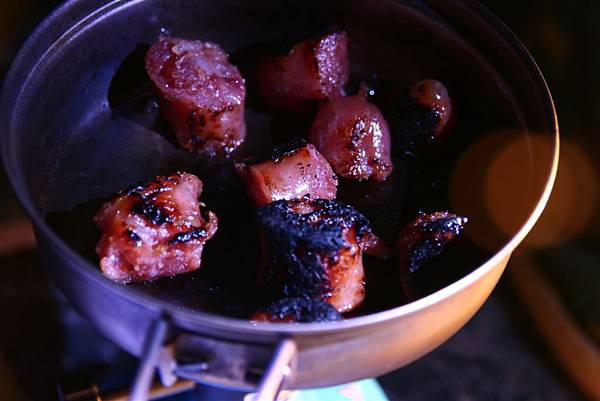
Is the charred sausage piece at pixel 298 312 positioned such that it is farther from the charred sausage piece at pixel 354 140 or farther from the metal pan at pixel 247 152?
the charred sausage piece at pixel 354 140

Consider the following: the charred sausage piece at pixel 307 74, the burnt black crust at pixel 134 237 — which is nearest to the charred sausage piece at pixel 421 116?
the charred sausage piece at pixel 307 74

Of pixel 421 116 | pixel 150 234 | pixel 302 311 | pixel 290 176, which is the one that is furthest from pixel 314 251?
pixel 421 116

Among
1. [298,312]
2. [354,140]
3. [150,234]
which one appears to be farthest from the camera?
[354,140]

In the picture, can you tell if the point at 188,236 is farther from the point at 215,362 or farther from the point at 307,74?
the point at 307,74

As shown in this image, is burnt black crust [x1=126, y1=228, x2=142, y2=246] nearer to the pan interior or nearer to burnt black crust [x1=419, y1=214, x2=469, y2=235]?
the pan interior

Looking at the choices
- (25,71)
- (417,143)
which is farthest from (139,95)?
(417,143)
